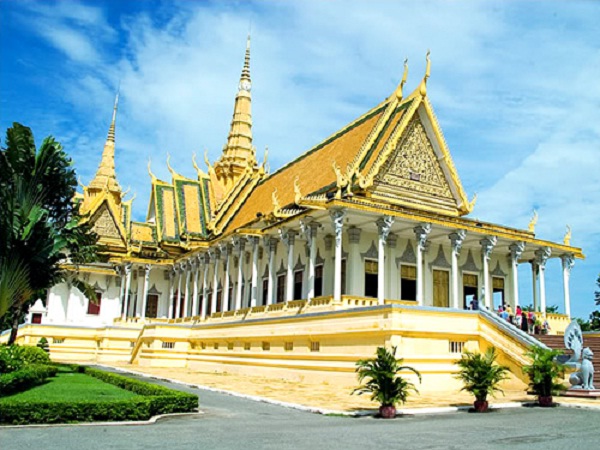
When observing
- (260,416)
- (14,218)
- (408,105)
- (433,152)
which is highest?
(408,105)

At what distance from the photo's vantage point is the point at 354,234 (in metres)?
23.0

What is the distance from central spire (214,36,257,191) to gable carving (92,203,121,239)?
25.9 ft

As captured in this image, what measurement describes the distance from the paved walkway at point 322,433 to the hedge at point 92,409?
0.35 metres

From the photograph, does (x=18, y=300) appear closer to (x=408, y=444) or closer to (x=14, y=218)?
(x=14, y=218)

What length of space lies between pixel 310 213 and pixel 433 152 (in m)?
7.55

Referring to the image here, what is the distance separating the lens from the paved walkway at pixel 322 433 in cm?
762

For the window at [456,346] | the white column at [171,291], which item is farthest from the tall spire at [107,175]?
the window at [456,346]

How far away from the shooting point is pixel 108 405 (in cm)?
959

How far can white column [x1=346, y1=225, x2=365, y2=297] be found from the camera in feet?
75.2

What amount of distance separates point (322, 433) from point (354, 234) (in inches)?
578

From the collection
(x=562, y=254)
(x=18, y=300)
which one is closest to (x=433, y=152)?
(x=562, y=254)

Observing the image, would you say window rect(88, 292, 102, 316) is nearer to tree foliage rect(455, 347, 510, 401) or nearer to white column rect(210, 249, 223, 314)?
white column rect(210, 249, 223, 314)

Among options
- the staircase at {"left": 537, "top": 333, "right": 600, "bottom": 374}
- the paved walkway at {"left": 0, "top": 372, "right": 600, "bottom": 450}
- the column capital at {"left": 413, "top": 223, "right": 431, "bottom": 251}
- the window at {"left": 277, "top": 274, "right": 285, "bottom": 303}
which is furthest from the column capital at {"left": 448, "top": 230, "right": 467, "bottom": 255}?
the paved walkway at {"left": 0, "top": 372, "right": 600, "bottom": 450}

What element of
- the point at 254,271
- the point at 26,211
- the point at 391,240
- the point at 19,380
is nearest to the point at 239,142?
the point at 254,271
